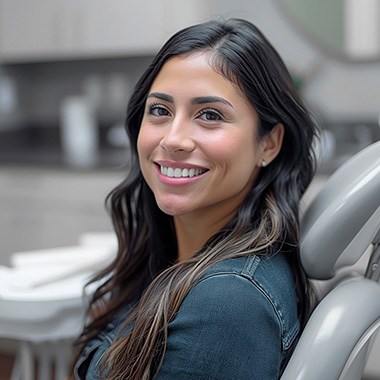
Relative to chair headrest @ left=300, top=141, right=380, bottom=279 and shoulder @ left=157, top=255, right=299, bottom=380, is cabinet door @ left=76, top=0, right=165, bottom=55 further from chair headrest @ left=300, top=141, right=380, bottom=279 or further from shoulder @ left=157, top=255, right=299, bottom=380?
shoulder @ left=157, top=255, right=299, bottom=380

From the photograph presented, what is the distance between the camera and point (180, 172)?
107cm

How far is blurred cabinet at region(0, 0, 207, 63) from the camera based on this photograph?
3.21 meters

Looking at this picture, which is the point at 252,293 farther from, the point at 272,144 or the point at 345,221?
the point at 272,144

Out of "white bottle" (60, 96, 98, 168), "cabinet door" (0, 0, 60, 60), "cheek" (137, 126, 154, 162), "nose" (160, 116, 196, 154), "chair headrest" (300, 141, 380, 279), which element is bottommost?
"white bottle" (60, 96, 98, 168)

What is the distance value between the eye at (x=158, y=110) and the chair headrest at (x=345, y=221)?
0.94 feet

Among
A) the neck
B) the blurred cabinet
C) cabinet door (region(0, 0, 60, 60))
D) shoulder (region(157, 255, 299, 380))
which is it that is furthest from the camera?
cabinet door (region(0, 0, 60, 60))

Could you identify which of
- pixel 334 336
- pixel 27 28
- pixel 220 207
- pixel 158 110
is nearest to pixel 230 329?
pixel 334 336

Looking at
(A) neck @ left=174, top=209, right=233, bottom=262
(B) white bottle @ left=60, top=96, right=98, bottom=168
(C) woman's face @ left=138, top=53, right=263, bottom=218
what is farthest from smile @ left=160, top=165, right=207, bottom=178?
(B) white bottle @ left=60, top=96, right=98, bottom=168

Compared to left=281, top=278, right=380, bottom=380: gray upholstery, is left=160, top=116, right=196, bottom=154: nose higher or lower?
higher

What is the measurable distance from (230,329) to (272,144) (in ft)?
1.11

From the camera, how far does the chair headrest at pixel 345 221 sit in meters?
1.02

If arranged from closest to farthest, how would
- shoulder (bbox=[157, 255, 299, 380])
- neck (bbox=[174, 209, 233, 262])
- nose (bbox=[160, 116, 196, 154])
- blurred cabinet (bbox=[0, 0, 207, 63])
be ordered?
shoulder (bbox=[157, 255, 299, 380]) < nose (bbox=[160, 116, 196, 154]) < neck (bbox=[174, 209, 233, 262]) < blurred cabinet (bbox=[0, 0, 207, 63])

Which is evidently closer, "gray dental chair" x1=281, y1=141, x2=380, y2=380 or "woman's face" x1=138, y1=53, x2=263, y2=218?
"gray dental chair" x1=281, y1=141, x2=380, y2=380

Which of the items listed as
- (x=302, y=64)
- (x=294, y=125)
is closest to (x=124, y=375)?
(x=294, y=125)
